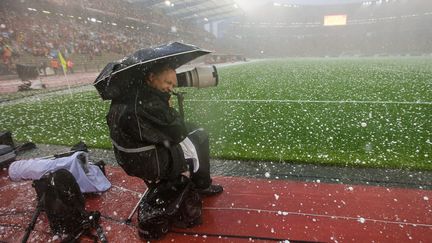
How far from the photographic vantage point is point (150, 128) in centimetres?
200

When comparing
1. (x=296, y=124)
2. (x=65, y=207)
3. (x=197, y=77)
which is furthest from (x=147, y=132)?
(x=296, y=124)

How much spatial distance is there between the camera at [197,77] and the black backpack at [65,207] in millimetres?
1179

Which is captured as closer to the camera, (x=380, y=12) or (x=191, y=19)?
(x=191, y=19)

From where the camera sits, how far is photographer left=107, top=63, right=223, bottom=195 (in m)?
1.98

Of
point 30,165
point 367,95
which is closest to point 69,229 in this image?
point 30,165

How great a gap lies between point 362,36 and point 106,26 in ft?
172

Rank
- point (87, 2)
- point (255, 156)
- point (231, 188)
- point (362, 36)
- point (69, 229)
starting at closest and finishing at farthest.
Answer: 1. point (69, 229)
2. point (231, 188)
3. point (255, 156)
4. point (87, 2)
5. point (362, 36)

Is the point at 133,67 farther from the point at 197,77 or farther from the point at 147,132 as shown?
the point at 197,77

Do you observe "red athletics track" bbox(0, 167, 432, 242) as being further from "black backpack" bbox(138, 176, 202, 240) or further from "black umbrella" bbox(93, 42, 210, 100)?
"black umbrella" bbox(93, 42, 210, 100)

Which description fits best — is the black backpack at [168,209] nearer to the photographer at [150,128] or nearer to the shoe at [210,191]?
the photographer at [150,128]

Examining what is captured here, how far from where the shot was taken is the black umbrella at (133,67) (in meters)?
1.95

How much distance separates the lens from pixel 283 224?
2.47 metres

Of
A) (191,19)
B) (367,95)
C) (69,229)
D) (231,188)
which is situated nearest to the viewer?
(69,229)

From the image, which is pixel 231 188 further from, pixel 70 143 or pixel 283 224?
pixel 70 143
